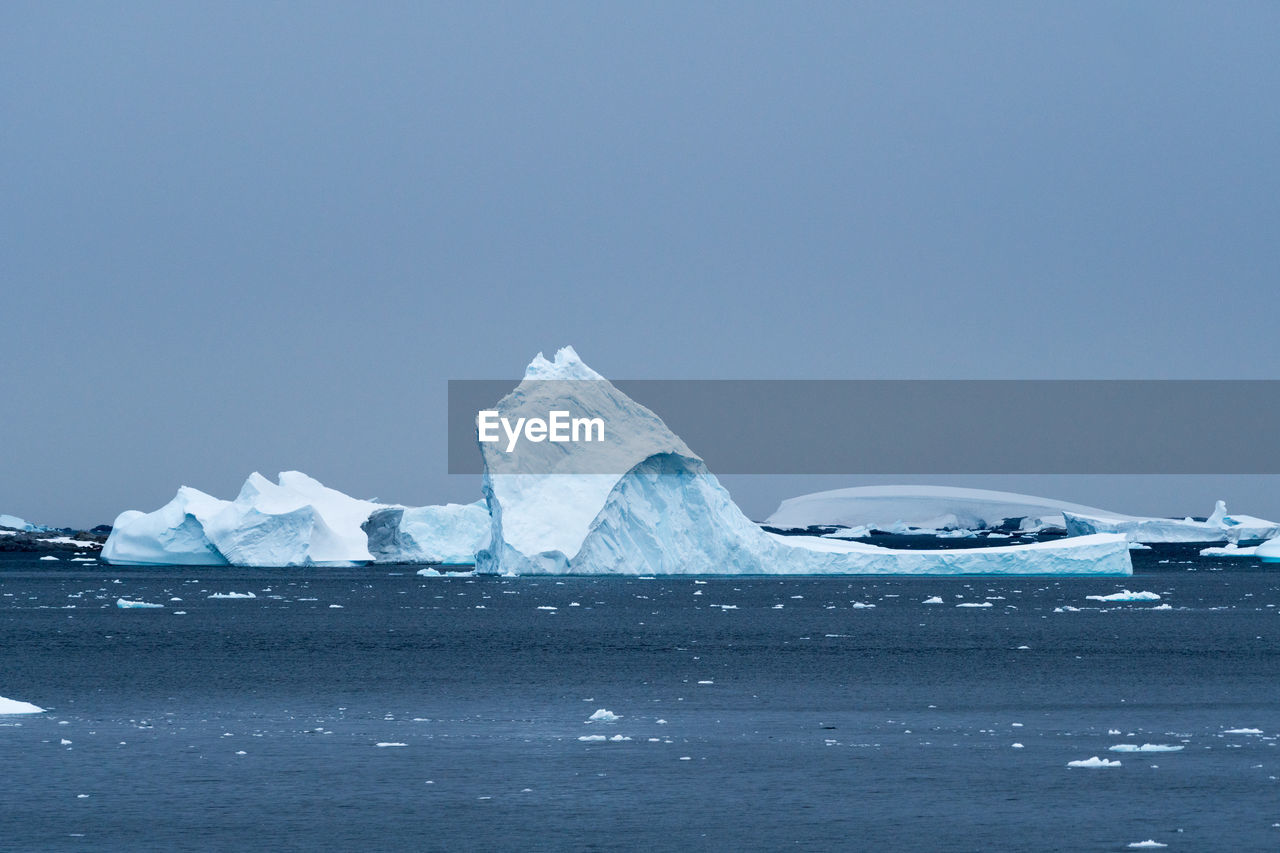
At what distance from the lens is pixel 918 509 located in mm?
144125

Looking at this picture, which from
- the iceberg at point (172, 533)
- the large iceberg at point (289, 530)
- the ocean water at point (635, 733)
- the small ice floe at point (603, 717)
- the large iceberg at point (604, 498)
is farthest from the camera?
the iceberg at point (172, 533)

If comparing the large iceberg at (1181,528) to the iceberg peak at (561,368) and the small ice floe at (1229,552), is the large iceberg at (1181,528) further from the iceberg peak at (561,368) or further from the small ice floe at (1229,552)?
the iceberg peak at (561,368)

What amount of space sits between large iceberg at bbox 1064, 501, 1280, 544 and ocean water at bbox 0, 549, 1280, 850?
27.6 metres

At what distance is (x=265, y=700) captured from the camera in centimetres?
1791

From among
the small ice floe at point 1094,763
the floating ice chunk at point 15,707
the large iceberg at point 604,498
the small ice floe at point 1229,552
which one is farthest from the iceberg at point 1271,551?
the floating ice chunk at point 15,707

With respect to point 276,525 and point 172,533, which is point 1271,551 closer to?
point 276,525

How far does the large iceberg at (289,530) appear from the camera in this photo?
52.2m

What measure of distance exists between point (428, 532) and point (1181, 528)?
47.4 metres

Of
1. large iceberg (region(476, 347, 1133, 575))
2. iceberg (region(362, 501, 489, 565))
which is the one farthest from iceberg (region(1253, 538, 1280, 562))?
large iceberg (region(476, 347, 1133, 575))

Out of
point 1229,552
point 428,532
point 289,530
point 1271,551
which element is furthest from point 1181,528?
point 289,530

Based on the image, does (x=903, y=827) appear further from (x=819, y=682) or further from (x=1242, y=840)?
(x=819, y=682)

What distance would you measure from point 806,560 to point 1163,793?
3314 centimetres

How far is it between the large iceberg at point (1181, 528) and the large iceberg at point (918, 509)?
113ft

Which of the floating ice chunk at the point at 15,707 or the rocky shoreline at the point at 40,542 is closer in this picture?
the floating ice chunk at the point at 15,707
